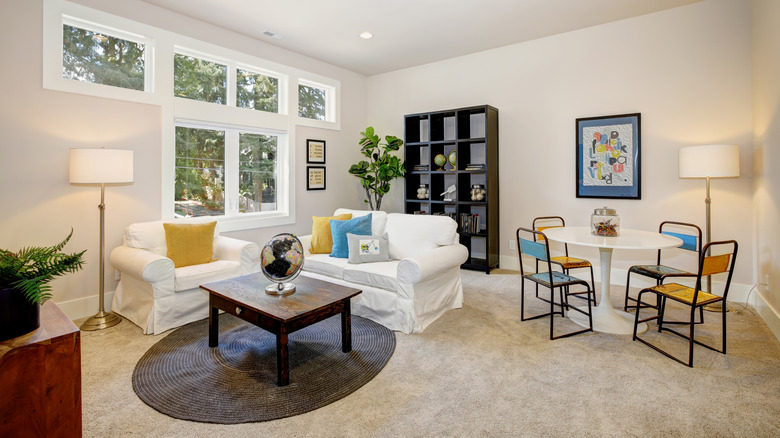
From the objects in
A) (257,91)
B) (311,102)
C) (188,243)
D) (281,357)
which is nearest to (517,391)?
(281,357)

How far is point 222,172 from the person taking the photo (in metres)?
4.57

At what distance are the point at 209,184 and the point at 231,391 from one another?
9.48 feet

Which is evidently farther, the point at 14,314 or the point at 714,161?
the point at 714,161

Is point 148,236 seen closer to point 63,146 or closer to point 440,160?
point 63,146

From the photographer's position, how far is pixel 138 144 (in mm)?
3717

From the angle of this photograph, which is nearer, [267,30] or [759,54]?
[759,54]

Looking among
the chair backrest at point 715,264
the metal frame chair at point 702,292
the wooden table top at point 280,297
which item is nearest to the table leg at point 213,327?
the wooden table top at point 280,297

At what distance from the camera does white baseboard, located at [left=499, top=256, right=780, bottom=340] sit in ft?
9.86

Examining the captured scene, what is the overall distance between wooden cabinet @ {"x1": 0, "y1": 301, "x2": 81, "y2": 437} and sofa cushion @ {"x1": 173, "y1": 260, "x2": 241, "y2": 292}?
200 cm

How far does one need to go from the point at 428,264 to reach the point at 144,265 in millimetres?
2191

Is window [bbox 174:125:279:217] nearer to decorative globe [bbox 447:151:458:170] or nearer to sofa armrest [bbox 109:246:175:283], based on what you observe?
sofa armrest [bbox 109:246:175:283]

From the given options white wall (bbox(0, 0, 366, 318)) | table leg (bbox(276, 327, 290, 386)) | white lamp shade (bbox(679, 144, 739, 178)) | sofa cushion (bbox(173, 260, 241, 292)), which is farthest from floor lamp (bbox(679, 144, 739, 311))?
white wall (bbox(0, 0, 366, 318))

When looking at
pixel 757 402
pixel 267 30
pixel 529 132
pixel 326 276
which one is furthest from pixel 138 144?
pixel 757 402

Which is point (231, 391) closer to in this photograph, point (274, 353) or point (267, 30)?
point (274, 353)
